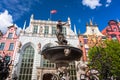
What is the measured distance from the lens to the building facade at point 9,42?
87.5 ft

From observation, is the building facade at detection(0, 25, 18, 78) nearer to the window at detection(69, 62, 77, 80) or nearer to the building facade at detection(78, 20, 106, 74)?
the window at detection(69, 62, 77, 80)

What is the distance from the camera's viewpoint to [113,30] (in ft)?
109

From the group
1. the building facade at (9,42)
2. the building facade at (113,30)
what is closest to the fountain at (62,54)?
the building facade at (9,42)

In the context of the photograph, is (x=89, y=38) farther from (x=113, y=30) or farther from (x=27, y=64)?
(x=27, y=64)

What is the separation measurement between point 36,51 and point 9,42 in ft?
21.4

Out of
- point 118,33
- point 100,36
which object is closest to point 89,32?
point 100,36

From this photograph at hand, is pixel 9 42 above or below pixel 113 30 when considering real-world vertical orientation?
below

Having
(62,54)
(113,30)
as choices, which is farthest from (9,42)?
(113,30)

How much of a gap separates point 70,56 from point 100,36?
24732 millimetres

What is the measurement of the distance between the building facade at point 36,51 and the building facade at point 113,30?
9029 millimetres

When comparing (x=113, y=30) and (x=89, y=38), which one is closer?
(x=89, y=38)

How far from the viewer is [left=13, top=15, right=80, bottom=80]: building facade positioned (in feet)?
80.9

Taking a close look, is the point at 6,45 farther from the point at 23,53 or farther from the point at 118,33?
the point at 118,33

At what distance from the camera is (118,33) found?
32.5 m
